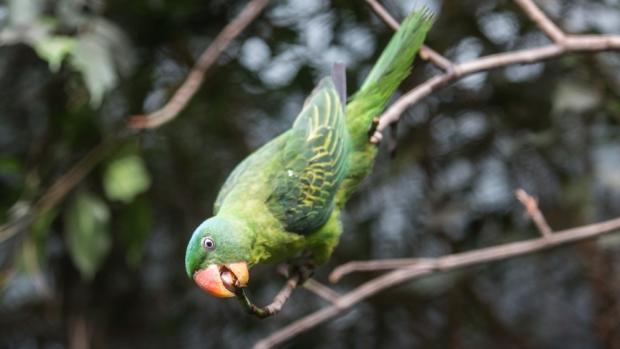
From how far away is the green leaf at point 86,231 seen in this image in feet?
7.64

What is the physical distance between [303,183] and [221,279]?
37cm

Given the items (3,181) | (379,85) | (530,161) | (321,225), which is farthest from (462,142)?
(3,181)

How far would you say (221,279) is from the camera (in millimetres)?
1390

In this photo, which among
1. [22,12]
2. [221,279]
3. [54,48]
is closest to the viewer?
[221,279]

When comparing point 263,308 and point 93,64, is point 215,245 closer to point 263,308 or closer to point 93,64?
point 263,308

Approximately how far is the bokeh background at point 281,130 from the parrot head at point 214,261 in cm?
96

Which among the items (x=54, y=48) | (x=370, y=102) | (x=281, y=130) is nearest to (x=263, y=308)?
(x=370, y=102)

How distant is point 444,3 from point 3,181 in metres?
1.51

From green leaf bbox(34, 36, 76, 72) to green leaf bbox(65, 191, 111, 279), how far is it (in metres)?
0.46

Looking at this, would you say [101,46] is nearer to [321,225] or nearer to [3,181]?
[3,181]

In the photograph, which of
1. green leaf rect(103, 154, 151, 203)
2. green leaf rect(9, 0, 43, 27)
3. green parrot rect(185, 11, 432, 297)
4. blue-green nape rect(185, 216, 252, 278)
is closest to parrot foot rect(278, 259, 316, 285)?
green parrot rect(185, 11, 432, 297)

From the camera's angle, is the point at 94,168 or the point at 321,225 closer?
the point at 321,225

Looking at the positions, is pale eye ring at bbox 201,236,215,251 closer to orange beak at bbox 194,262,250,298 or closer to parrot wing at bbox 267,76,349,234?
orange beak at bbox 194,262,250,298

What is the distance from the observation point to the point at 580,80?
2.57 m
